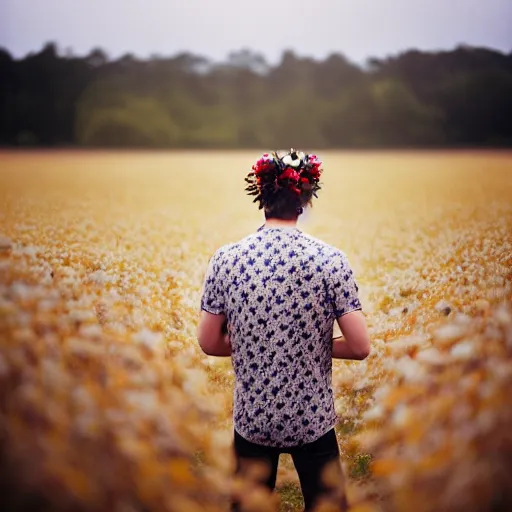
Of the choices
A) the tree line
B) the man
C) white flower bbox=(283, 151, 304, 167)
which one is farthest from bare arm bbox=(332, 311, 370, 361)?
the tree line

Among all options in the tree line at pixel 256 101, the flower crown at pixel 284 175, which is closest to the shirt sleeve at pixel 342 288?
A: the flower crown at pixel 284 175

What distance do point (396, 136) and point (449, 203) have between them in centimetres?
185

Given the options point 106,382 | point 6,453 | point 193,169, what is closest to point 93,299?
point 106,382

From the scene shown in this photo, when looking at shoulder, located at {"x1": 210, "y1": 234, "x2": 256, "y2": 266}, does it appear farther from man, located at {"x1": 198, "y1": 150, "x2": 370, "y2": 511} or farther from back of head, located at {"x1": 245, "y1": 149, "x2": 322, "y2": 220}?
back of head, located at {"x1": 245, "y1": 149, "x2": 322, "y2": 220}

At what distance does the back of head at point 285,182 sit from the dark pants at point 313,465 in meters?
1.21

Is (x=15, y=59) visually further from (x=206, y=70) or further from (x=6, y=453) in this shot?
(x=6, y=453)

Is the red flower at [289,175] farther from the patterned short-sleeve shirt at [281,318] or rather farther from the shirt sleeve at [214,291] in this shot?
the shirt sleeve at [214,291]

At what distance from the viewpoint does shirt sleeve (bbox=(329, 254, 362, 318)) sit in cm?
241

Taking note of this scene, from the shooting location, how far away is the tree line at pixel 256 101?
497 centimetres

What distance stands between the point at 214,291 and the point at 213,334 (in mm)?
259

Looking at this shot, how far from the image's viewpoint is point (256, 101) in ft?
24.4

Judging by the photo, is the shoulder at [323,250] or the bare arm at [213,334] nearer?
the shoulder at [323,250]

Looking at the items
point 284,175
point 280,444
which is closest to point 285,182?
point 284,175

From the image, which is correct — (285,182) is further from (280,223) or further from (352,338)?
(352,338)
